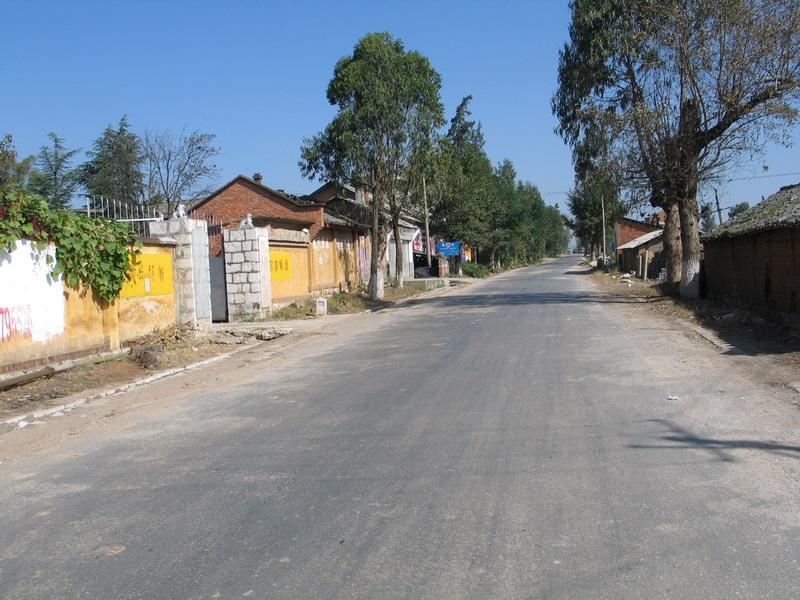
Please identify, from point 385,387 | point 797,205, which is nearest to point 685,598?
point 385,387

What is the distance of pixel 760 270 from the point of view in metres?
17.8

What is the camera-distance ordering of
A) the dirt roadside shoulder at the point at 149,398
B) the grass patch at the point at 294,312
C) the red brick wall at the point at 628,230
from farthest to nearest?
the red brick wall at the point at 628,230, the grass patch at the point at 294,312, the dirt roadside shoulder at the point at 149,398

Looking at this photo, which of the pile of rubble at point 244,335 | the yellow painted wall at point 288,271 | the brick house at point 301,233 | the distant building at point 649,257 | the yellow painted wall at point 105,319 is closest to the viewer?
the yellow painted wall at point 105,319

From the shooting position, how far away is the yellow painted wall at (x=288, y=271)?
25.0 metres

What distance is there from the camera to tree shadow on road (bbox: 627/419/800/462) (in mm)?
6273

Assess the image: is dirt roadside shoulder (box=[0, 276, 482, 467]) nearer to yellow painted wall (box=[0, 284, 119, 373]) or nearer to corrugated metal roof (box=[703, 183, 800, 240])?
yellow painted wall (box=[0, 284, 119, 373])

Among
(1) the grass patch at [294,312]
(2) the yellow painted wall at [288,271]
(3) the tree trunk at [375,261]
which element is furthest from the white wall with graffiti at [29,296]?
(3) the tree trunk at [375,261]

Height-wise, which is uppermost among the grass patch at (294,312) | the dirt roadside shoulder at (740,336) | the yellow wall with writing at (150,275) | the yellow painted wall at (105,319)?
the yellow wall with writing at (150,275)

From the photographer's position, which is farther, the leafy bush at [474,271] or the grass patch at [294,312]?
the leafy bush at [474,271]

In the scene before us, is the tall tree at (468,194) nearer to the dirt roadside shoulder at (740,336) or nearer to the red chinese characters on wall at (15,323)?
the dirt roadside shoulder at (740,336)

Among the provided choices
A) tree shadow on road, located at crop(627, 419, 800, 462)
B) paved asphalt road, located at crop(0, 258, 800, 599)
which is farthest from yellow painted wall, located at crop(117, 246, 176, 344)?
tree shadow on road, located at crop(627, 419, 800, 462)

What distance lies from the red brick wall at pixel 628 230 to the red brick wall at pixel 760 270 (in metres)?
50.9

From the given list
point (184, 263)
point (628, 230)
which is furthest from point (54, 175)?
point (628, 230)

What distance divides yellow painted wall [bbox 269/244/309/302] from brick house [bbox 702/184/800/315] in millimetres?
14238
